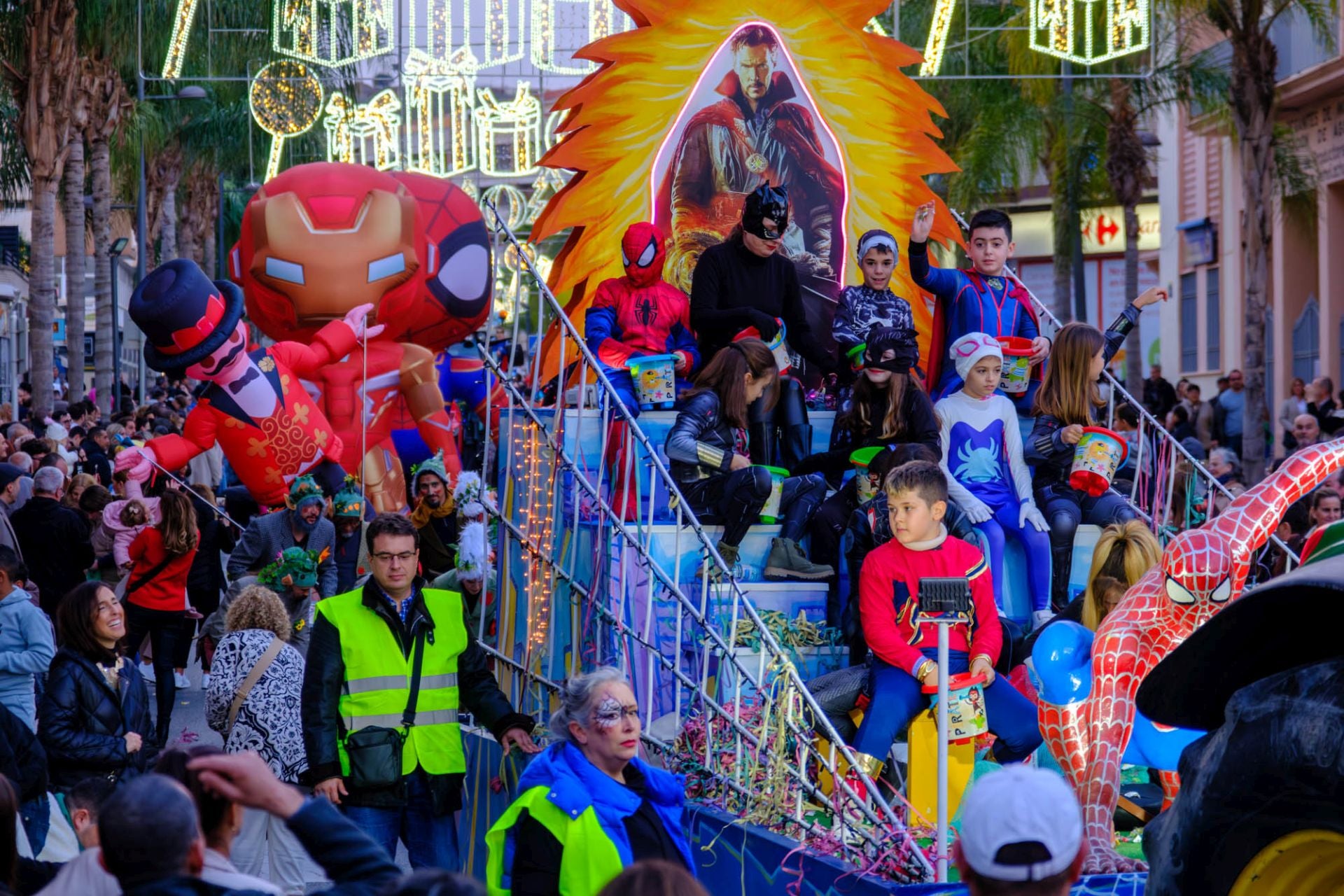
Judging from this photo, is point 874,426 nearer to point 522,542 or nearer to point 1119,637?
point 522,542

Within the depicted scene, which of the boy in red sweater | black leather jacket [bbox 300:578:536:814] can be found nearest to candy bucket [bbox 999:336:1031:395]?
the boy in red sweater

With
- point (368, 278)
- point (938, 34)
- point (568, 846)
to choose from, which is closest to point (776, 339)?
point (368, 278)

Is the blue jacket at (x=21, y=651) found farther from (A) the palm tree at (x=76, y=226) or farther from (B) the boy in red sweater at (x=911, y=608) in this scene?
(A) the palm tree at (x=76, y=226)

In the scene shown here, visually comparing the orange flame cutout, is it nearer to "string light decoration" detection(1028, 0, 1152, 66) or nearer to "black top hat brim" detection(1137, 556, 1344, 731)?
"string light decoration" detection(1028, 0, 1152, 66)

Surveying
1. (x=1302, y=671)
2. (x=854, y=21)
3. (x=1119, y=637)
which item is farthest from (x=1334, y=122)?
(x=1302, y=671)

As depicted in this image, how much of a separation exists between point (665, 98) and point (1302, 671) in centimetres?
872

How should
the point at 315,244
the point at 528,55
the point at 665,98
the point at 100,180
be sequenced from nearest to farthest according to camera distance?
the point at 665,98, the point at 315,244, the point at 528,55, the point at 100,180

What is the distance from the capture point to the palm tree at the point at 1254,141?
21562 mm

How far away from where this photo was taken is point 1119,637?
627 centimetres

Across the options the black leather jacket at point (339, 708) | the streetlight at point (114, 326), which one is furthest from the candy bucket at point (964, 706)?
the streetlight at point (114, 326)

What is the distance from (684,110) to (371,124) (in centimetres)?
1395

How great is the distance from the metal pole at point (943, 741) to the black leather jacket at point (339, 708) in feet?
5.58

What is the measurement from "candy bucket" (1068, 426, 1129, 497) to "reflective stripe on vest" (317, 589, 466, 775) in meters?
4.05

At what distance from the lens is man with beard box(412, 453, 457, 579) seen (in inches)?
471
